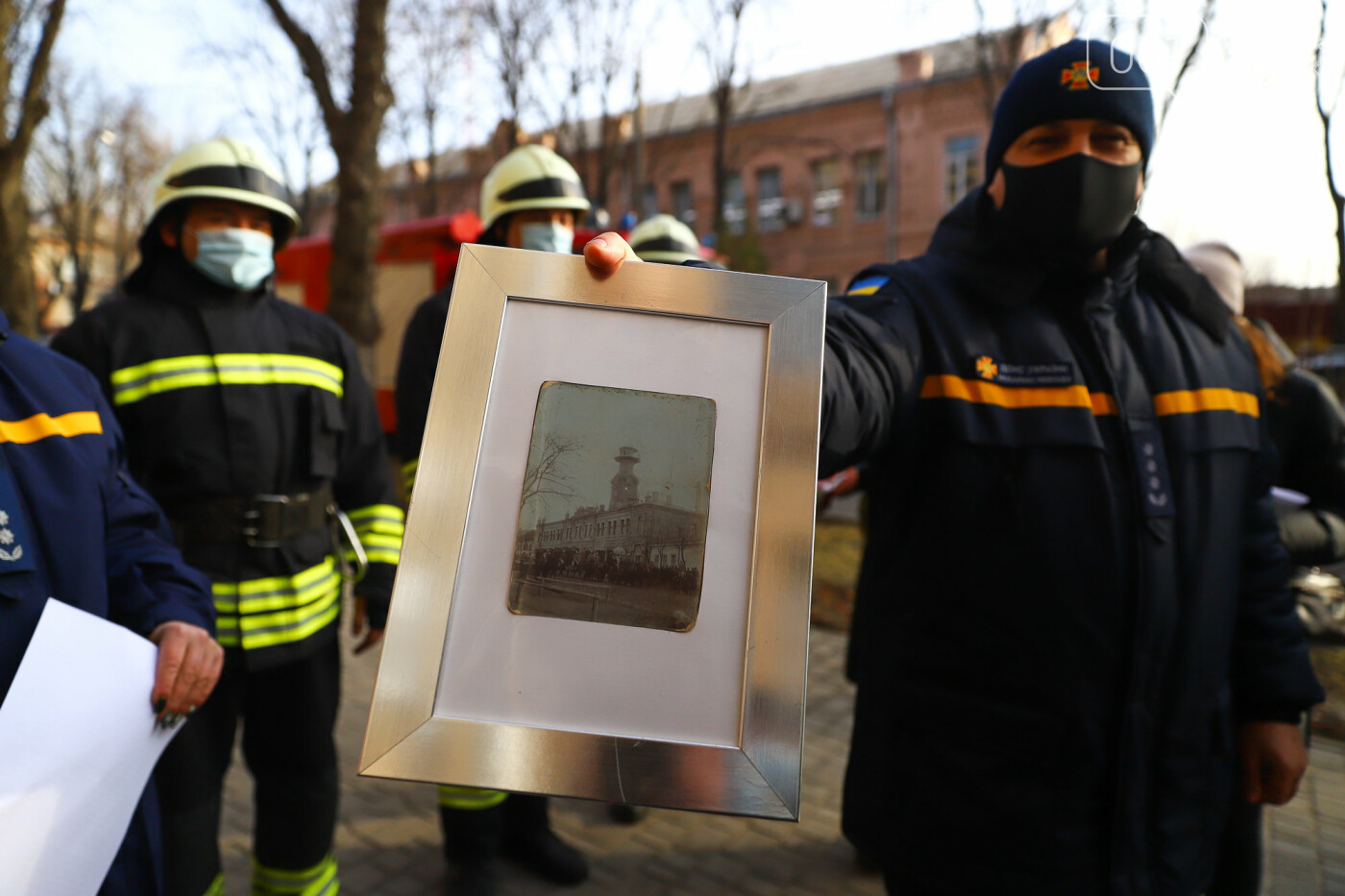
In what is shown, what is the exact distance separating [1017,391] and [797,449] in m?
0.79

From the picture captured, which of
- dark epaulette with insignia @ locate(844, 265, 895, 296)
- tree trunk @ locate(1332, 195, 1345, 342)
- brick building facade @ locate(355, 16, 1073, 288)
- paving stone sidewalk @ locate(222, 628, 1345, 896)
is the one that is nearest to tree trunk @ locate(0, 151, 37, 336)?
paving stone sidewalk @ locate(222, 628, 1345, 896)

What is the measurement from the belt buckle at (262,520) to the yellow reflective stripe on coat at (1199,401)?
2279mm

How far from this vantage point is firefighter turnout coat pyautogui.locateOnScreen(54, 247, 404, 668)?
2.54 m

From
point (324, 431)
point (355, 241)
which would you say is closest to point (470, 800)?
point (324, 431)

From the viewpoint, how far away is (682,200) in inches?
1118

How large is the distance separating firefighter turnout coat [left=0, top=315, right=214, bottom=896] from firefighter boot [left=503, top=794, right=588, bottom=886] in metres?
1.73

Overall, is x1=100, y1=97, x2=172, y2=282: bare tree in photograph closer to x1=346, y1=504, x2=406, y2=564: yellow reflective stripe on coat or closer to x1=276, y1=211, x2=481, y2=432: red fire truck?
x1=276, y1=211, x2=481, y2=432: red fire truck

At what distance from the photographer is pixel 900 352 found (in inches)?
62.9

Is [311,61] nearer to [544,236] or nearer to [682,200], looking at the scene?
[544,236]

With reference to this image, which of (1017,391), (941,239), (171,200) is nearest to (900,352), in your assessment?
(1017,391)

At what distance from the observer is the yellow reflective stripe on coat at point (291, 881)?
268cm

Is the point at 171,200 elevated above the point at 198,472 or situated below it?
above

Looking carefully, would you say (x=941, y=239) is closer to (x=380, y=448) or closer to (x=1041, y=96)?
(x=1041, y=96)

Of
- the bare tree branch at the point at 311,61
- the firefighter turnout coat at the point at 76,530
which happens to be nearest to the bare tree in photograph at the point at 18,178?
the bare tree branch at the point at 311,61
